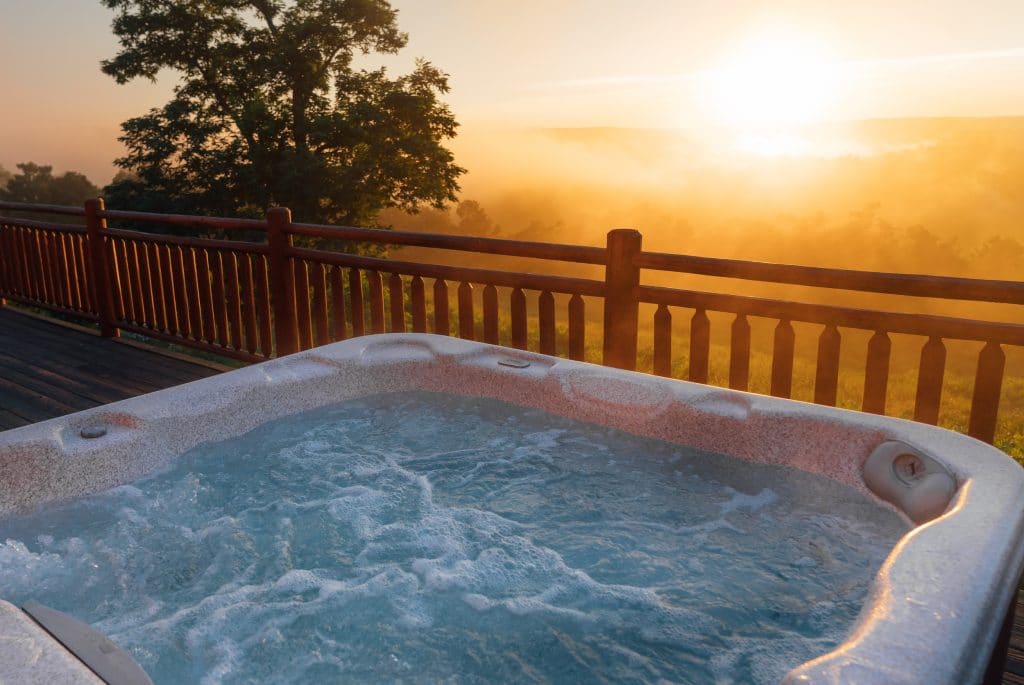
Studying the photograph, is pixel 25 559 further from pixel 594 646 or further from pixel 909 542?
pixel 909 542

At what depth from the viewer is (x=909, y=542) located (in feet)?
4.70

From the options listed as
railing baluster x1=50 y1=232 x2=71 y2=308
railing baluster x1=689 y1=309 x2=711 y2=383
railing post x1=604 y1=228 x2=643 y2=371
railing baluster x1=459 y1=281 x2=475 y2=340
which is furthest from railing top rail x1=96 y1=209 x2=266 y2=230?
railing baluster x1=689 y1=309 x2=711 y2=383

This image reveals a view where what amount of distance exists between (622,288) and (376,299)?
1.30 meters

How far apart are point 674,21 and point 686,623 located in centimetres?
818

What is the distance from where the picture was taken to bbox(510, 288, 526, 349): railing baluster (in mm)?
3123

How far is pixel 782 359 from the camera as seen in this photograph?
2.62m

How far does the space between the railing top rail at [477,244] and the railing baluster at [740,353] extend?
1.68 feet

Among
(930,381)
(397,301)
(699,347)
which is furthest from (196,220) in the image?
(930,381)

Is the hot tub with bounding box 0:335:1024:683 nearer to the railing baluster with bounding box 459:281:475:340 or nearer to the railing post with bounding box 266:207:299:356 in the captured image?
the railing baluster with bounding box 459:281:475:340

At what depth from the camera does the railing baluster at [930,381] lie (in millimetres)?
2330

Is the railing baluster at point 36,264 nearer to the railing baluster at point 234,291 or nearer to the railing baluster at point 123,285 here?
the railing baluster at point 123,285

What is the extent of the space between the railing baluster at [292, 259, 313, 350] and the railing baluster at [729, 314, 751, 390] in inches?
78.6

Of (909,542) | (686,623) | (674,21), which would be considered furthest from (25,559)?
(674,21)

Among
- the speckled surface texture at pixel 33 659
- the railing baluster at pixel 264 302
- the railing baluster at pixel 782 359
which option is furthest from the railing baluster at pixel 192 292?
the speckled surface texture at pixel 33 659
